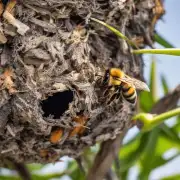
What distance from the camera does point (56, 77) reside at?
5.75 ft

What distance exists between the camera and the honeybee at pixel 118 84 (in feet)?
5.93

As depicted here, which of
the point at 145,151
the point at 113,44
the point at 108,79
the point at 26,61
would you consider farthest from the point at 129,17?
the point at 145,151

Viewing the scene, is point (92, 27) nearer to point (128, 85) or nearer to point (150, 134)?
point (128, 85)

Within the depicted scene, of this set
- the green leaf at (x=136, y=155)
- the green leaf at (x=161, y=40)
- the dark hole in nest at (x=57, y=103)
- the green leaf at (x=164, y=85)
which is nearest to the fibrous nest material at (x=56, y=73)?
the dark hole in nest at (x=57, y=103)

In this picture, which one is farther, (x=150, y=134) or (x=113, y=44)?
(x=150, y=134)

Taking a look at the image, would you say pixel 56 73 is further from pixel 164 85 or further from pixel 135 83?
pixel 164 85

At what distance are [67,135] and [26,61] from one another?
0.26m

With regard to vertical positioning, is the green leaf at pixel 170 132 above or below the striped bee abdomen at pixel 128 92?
below

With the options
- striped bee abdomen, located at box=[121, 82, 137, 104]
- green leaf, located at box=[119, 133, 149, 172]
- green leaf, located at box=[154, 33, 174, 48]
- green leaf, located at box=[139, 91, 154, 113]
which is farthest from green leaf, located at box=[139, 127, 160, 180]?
striped bee abdomen, located at box=[121, 82, 137, 104]

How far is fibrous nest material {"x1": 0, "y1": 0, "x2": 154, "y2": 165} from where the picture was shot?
1.74m

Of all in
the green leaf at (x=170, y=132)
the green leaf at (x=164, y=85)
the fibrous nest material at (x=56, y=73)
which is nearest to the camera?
the fibrous nest material at (x=56, y=73)

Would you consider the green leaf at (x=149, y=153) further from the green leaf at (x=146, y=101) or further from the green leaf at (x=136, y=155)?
the green leaf at (x=146, y=101)

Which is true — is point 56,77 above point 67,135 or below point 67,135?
above

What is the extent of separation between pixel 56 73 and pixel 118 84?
0.18 m
